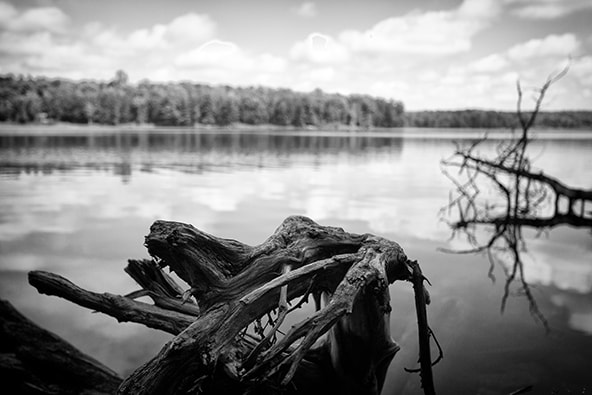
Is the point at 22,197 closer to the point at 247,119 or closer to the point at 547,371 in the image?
the point at 547,371

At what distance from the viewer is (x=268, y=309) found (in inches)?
126


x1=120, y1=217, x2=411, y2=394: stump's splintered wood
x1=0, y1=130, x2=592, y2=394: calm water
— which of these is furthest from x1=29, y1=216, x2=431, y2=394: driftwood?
x1=0, y1=130, x2=592, y2=394: calm water

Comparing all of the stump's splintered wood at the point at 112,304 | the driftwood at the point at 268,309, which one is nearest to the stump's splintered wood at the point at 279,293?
the driftwood at the point at 268,309

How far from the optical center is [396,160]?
115 feet

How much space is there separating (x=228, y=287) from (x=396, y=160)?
32855 mm

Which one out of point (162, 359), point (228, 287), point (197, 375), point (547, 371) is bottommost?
point (547, 371)

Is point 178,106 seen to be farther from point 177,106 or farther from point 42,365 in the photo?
point 42,365

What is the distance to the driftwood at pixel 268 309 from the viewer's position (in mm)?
2818

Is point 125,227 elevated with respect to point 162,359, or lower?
lower

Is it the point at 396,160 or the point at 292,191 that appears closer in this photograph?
the point at 292,191

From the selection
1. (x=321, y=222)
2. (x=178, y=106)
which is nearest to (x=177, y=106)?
(x=178, y=106)

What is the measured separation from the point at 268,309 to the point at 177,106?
462ft

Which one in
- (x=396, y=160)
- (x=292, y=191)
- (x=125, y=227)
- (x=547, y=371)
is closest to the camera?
(x=547, y=371)

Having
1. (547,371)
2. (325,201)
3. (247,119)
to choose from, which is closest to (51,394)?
(547,371)
